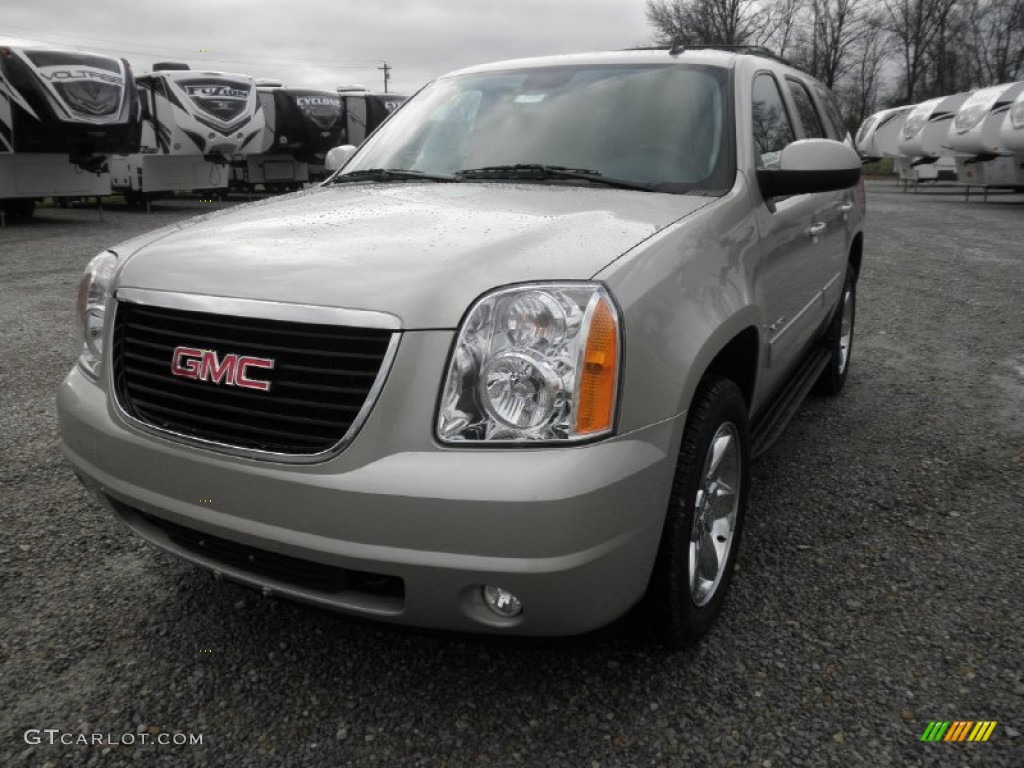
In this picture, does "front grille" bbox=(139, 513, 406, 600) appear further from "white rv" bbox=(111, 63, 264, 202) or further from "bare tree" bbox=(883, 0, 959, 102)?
"bare tree" bbox=(883, 0, 959, 102)

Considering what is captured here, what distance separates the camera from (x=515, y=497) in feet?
5.62

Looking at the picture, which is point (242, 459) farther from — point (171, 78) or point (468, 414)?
point (171, 78)

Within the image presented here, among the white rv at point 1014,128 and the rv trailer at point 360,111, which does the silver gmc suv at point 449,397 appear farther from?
the rv trailer at point 360,111

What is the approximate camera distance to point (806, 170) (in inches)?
107

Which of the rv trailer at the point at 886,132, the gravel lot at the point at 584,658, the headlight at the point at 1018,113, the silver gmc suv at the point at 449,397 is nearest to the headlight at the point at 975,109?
the headlight at the point at 1018,113

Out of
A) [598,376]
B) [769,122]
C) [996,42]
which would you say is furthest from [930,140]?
[996,42]

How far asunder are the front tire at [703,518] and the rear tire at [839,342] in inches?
87.4

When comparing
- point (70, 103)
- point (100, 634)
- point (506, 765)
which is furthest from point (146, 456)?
point (70, 103)

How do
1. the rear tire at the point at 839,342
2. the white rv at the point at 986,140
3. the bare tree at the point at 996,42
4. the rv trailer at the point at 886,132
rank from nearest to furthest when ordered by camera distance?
1. the rear tire at the point at 839,342
2. the white rv at the point at 986,140
3. the rv trailer at the point at 886,132
4. the bare tree at the point at 996,42

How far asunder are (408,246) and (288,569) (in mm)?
839

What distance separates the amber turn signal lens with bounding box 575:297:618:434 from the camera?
1.81 meters

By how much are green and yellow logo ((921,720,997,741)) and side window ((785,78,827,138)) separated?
270 cm

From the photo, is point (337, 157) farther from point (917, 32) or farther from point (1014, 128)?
point (917, 32)

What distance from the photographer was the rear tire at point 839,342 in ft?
14.9
